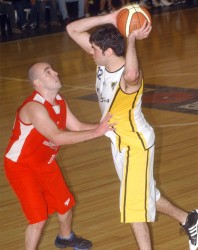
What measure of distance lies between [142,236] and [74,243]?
32.3 inches

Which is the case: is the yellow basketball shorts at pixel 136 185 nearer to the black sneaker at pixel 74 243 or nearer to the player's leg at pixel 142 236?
the player's leg at pixel 142 236

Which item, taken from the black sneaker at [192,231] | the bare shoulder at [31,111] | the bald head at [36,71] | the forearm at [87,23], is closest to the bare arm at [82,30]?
the forearm at [87,23]

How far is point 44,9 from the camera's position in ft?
66.6

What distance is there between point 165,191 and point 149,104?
4011mm

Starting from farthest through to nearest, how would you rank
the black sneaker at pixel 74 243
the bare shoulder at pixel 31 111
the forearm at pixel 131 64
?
the black sneaker at pixel 74 243, the bare shoulder at pixel 31 111, the forearm at pixel 131 64

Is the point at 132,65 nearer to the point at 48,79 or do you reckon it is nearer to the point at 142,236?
the point at 48,79

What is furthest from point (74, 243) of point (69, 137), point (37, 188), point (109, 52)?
point (109, 52)

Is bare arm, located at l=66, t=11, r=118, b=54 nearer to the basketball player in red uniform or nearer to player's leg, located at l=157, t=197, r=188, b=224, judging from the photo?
the basketball player in red uniform

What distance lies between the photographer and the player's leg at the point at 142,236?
5.09 m

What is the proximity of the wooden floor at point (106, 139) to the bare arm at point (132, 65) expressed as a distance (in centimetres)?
149

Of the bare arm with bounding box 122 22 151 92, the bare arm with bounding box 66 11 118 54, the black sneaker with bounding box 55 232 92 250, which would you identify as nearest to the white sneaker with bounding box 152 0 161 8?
the bare arm with bounding box 66 11 118 54

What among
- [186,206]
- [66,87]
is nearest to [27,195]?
[186,206]

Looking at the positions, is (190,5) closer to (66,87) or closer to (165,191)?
(66,87)

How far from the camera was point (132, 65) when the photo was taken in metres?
4.74
